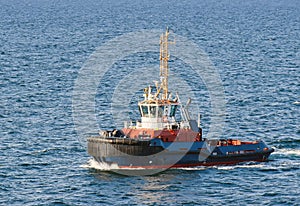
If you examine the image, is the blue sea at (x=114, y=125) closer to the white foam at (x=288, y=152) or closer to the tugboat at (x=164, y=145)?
the white foam at (x=288, y=152)

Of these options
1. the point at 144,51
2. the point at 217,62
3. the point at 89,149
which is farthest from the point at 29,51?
the point at 89,149

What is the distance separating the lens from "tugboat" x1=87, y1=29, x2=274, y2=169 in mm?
84062

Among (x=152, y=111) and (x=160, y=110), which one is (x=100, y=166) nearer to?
(x=152, y=111)

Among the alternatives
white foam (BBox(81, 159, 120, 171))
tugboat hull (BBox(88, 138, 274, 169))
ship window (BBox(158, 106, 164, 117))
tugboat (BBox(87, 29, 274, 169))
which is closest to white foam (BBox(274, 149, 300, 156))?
tugboat (BBox(87, 29, 274, 169))

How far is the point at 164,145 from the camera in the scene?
84.8 meters

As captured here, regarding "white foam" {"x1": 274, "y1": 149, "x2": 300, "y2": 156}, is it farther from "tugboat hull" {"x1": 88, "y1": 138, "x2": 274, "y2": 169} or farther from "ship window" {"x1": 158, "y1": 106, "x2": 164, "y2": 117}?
"ship window" {"x1": 158, "y1": 106, "x2": 164, "y2": 117}

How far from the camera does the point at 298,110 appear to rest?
114000 millimetres

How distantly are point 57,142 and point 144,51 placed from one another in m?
91.2

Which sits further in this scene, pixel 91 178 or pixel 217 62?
pixel 217 62

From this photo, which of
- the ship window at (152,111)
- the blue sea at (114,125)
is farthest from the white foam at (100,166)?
the ship window at (152,111)

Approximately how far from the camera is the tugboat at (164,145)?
84062 millimetres

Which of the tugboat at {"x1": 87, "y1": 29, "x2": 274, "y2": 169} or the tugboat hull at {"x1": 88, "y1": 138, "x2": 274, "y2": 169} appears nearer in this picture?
the tugboat hull at {"x1": 88, "y1": 138, "x2": 274, "y2": 169}

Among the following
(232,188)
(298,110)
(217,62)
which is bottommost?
(232,188)

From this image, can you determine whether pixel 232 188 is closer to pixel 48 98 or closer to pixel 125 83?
pixel 48 98
